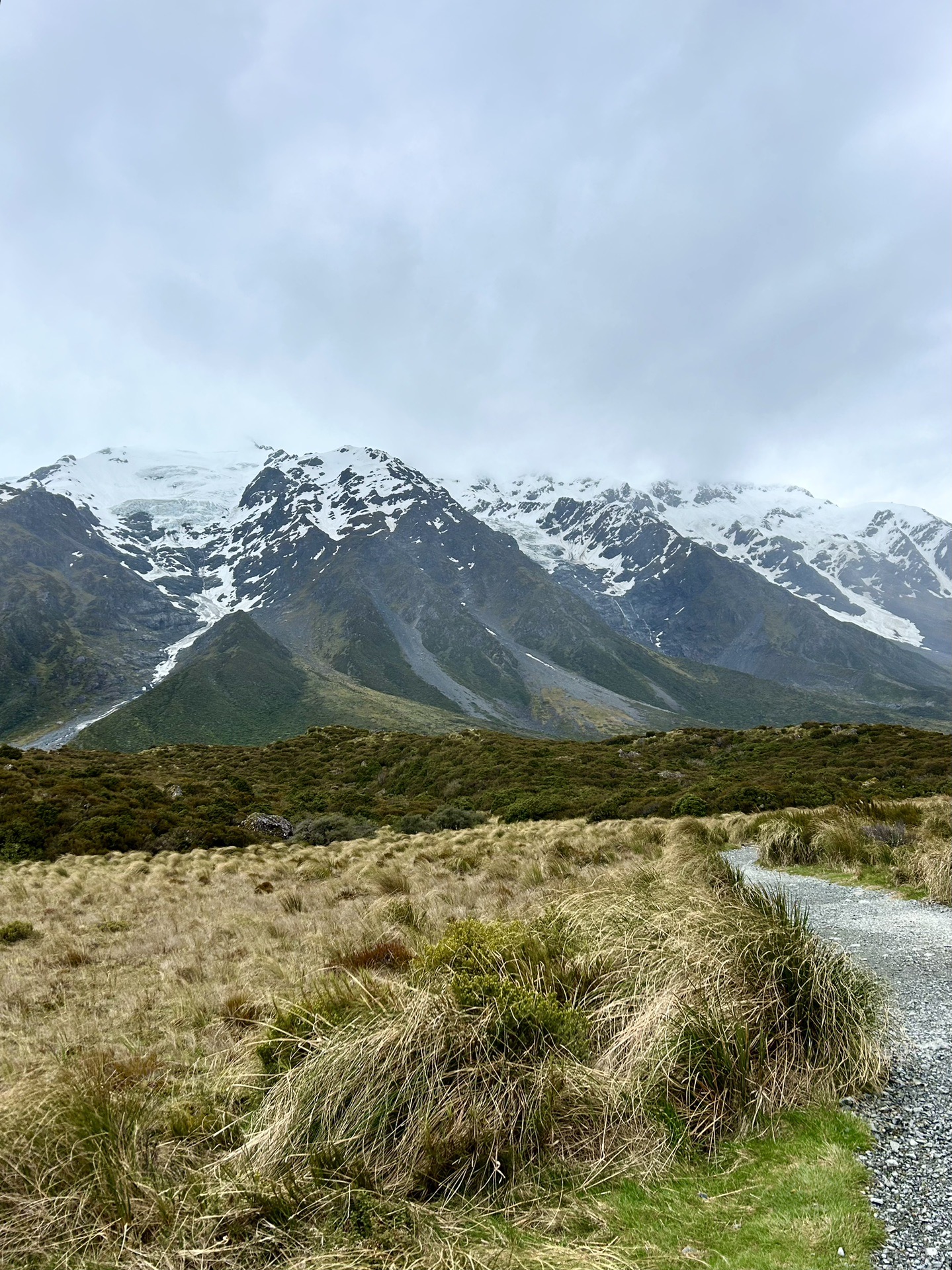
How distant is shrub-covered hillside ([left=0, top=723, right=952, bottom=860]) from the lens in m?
26.4

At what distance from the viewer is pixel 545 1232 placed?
3.44m

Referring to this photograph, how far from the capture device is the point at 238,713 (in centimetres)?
17862

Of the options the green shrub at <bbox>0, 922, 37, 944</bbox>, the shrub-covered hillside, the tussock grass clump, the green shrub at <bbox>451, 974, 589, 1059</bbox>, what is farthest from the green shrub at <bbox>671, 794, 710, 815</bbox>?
the green shrub at <bbox>451, 974, 589, 1059</bbox>

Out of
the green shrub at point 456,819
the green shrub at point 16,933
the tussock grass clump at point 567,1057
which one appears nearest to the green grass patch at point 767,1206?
the tussock grass clump at point 567,1057

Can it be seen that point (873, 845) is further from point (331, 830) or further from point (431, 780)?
point (431, 780)

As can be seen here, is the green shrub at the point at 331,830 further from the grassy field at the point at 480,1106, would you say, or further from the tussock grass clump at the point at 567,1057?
the tussock grass clump at the point at 567,1057

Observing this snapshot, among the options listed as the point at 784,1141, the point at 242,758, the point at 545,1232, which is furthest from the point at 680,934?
the point at 242,758

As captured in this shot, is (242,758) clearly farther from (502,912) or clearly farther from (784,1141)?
(784,1141)

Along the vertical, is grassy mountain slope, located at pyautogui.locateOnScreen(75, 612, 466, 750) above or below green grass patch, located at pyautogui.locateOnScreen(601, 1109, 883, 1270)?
below

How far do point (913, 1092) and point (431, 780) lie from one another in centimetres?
4105

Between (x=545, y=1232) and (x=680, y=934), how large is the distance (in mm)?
3003

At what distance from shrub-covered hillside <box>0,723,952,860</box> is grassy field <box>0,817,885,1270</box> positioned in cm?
1846

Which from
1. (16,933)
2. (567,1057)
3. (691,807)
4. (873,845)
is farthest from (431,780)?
(567,1057)

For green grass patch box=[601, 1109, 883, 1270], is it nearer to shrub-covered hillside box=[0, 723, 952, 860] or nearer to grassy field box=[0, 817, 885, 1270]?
grassy field box=[0, 817, 885, 1270]
